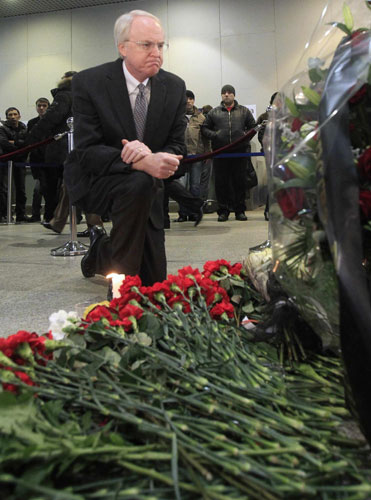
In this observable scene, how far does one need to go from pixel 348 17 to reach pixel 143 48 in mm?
1498

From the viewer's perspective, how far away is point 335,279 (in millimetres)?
971

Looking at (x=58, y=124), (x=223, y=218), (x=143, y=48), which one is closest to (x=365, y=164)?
(x=143, y=48)

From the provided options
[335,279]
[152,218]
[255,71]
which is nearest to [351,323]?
[335,279]

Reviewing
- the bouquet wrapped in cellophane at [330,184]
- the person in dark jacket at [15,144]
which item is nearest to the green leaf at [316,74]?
the bouquet wrapped in cellophane at [330,184]

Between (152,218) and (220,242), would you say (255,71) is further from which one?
(152,218)

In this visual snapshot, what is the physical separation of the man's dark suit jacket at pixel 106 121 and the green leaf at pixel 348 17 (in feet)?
4.70

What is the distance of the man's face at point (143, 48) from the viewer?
2359 mm

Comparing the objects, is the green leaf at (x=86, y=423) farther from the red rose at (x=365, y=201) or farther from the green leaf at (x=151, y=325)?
the red rose at (x=365, y=201)

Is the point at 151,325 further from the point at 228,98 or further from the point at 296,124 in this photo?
the point at 228,98

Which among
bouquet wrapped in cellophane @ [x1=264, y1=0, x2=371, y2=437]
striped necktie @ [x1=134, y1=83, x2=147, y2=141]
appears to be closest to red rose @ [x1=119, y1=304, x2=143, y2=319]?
bouquet wrapped in cellophane @ [x1=264, y1=0, x2=371, y2=437]

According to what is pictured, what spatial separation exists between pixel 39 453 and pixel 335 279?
55 cm

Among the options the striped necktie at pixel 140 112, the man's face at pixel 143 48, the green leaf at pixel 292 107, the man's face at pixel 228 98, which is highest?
the man's face at pixel 228 98

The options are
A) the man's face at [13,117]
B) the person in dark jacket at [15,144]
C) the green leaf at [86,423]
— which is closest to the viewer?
the green leaf at [86,423]

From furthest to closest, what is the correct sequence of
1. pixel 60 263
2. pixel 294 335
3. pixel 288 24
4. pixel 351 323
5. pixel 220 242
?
pixel 288 24 < pixel 220 242 < pixel 60 263 < pixel 294 335 < pixel 351 323
